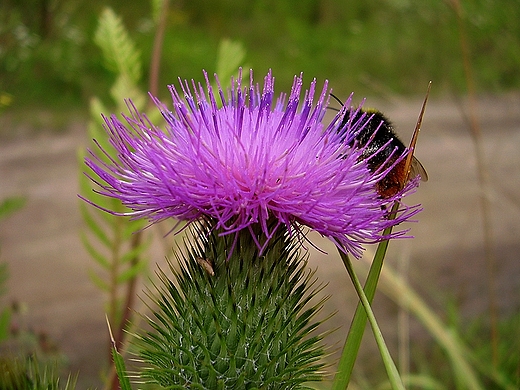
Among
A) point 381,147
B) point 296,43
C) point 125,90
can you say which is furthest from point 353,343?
point 296,43

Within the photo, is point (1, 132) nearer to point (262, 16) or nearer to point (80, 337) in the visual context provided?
point (80, 337)

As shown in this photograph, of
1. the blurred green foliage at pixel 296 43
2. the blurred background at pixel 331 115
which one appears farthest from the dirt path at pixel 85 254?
the blurred green foliage at pixel 296 43

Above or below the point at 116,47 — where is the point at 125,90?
below

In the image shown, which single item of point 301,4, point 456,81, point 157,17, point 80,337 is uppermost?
point 301,4

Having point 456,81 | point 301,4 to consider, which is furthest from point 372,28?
point 456,81

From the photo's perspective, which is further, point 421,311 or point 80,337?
point 80,337

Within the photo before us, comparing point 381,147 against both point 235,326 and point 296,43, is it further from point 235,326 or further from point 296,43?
point 296,43
